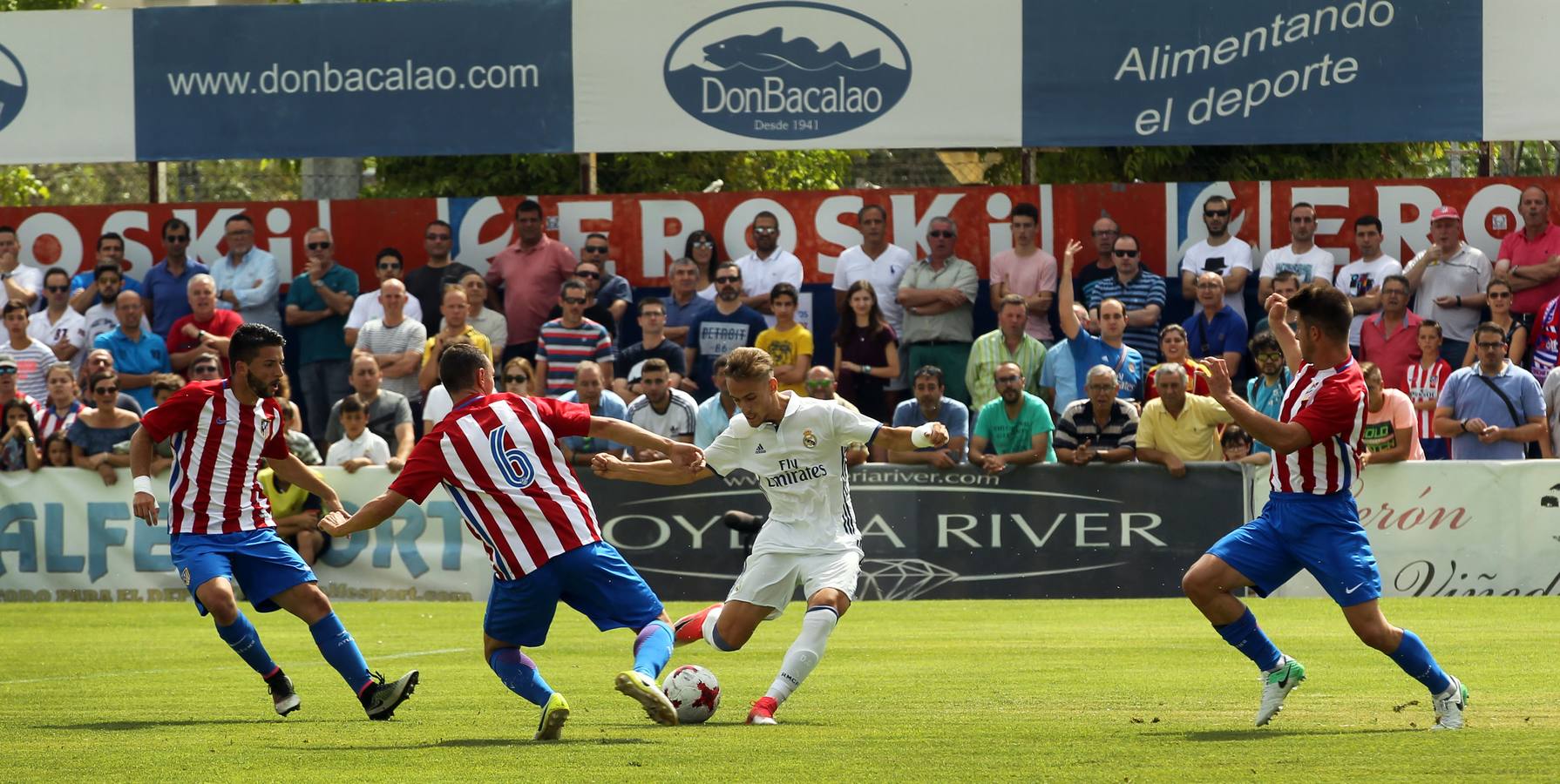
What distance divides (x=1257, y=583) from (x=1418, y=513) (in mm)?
7803

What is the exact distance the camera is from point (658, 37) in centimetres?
1933

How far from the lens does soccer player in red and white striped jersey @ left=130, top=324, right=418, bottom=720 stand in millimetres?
9547

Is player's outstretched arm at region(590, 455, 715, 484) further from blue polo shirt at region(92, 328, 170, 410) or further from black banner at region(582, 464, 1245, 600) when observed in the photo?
blue polo shirt at region(92, 328, 170, 410)

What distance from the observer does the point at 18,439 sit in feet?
56.4

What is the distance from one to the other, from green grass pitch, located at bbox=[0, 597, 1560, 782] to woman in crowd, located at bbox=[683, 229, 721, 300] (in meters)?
4.04

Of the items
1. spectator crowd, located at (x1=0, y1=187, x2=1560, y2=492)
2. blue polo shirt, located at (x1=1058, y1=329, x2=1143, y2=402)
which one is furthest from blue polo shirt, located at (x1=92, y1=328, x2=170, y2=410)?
blue polo shirt, located at (x1=1058, y1=329, x2=1143, y2=402)

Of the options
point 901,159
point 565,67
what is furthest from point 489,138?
point 901,159

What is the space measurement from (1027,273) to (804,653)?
32.5 ft

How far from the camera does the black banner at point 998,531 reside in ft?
52.1

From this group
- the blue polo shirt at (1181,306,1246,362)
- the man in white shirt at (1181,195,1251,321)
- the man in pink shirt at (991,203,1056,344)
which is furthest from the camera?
the man in pink shirt at (991,203,1056,344)

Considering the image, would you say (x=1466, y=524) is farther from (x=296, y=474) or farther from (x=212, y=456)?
(x=212, y=456)

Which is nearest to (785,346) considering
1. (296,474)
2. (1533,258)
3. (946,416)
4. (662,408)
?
(662,408)

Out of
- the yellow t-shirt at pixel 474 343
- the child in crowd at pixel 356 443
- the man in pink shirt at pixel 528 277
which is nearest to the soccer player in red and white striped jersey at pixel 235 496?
the child in crowd at pixel 356 443

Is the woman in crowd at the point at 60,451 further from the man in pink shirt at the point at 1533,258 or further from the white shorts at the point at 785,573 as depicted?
the man in pink shirt at the point at 1533,258
